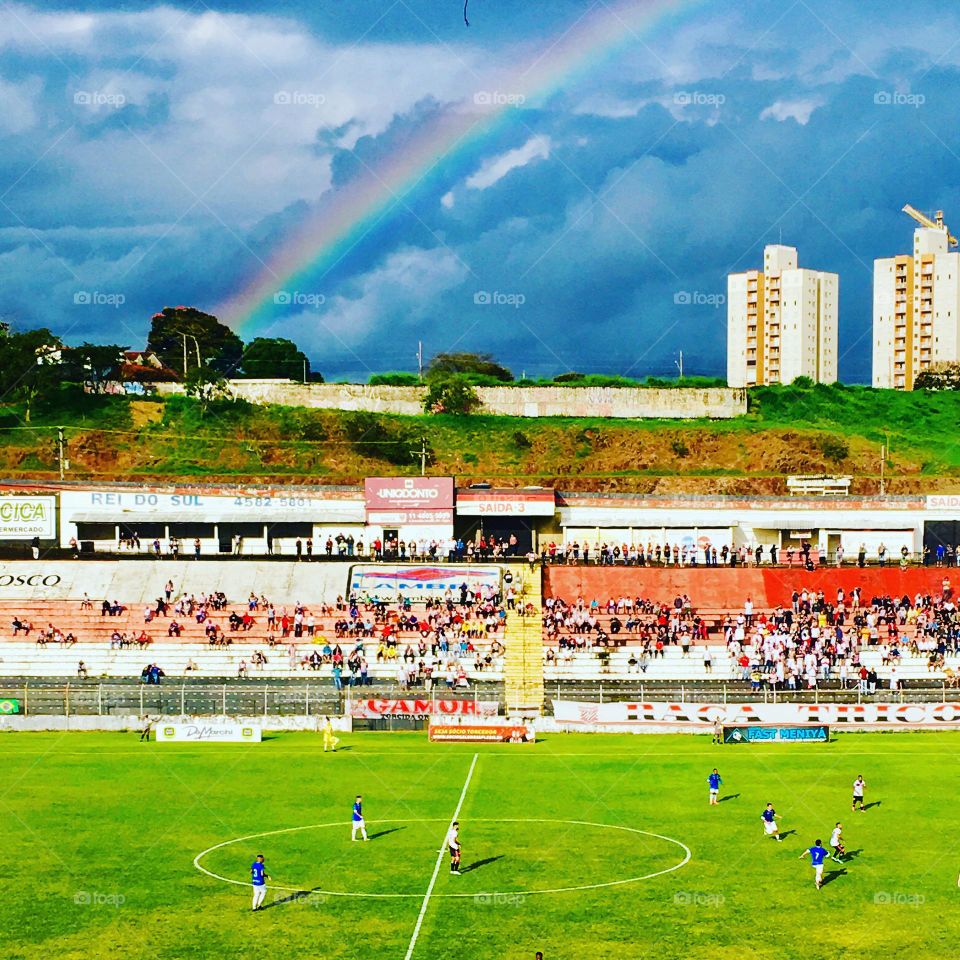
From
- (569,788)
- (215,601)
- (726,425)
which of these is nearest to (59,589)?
(215,601)

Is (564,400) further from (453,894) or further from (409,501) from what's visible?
(453,894)

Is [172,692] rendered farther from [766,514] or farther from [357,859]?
[766,514]

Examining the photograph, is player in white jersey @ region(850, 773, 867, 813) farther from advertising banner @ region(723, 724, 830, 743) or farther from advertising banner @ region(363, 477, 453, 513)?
advertising banner @ region(363, 477, 453, 513)

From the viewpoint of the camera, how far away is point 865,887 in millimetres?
36969

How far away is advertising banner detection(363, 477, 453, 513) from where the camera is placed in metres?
93.9

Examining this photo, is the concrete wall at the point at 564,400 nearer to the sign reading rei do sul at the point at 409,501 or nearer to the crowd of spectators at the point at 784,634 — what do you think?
the sign reading rei do sul at the point at 409,501

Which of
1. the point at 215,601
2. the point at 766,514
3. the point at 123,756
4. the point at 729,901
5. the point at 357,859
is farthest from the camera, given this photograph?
the point at 766,514

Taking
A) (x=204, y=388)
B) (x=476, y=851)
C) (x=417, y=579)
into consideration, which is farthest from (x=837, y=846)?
(x=204, y=388)

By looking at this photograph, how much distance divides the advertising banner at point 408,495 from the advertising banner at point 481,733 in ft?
108

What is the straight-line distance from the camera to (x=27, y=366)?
475 feet

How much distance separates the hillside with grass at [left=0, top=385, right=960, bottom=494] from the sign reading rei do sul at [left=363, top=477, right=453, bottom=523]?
1310 inches

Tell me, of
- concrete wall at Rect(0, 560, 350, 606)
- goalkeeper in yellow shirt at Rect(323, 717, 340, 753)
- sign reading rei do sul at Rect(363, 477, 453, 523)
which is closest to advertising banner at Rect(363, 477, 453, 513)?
sign reading rei do sul at Rect(363, 477, 453, 523)

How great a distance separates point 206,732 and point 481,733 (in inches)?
484

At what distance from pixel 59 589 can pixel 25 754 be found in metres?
28.8
